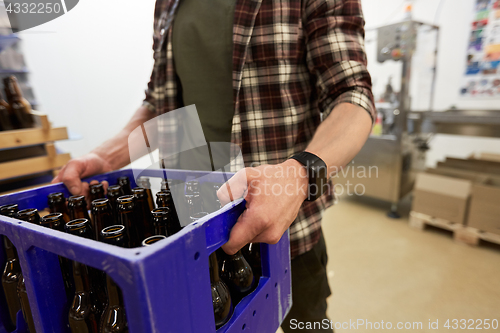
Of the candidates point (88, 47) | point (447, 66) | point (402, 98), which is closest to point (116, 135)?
point (88, 47)

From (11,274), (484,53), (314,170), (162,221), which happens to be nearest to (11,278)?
(11,274)

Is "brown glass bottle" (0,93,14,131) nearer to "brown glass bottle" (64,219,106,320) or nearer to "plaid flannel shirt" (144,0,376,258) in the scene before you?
"plaid flannel shirt" (144,0,376,258)

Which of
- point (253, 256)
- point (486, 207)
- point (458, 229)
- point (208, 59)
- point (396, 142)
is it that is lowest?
point (458, 229)

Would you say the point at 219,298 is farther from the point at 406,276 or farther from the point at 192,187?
the point at 406,276

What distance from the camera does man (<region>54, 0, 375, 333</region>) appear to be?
748 mm

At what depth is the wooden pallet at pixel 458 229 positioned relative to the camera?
2196 mm

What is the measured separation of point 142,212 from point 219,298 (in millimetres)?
287

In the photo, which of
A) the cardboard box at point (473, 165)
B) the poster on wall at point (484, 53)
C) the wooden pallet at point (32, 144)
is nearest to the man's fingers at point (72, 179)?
the wooden pallet at point (32, 144)

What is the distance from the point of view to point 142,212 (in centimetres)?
68

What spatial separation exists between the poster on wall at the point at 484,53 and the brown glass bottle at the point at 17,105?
391 cm

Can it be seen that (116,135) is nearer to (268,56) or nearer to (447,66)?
(268,56)

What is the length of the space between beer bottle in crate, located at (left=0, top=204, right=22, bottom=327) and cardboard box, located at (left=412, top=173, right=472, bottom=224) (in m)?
2.70

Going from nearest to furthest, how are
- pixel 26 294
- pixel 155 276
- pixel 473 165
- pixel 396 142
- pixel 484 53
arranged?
pixel 155 276, pixel 26 294, pixel 473 165, pixel 396 142, pixel 484 53

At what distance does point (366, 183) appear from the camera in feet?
9.93
